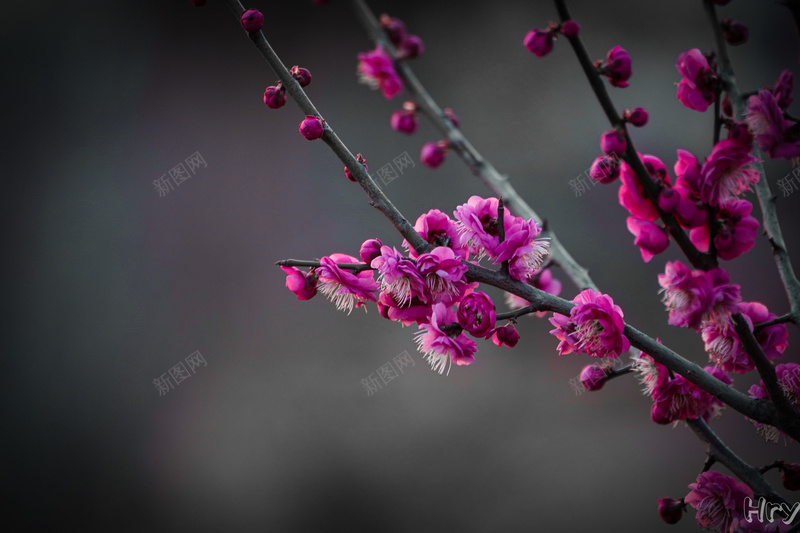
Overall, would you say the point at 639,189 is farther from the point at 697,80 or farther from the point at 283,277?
the point at 283,277

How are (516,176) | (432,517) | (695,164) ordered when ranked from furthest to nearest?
1. (516,176)
2. (432,517)
3. (695,164)

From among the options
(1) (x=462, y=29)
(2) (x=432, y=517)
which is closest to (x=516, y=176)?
(1) (x=462, y=29)

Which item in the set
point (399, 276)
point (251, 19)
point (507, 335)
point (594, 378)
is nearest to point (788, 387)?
point (594, 378)

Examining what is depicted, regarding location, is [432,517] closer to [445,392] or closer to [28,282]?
[445,392]

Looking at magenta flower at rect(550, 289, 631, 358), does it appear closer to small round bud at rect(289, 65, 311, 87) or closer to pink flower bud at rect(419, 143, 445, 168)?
pink flower bud at rect(419, 143, 445, 168)

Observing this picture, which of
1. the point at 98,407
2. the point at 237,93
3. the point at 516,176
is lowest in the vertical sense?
the point at 516,176

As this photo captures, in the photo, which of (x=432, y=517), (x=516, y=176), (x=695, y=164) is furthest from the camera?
(x=516, y=176)

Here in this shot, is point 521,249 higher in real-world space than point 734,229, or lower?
higher

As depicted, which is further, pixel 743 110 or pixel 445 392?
pixel 445 392
